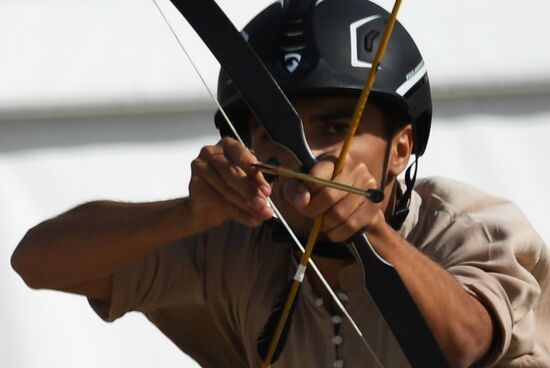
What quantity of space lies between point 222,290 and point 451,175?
84 cm

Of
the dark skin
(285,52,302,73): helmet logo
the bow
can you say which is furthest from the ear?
the bow

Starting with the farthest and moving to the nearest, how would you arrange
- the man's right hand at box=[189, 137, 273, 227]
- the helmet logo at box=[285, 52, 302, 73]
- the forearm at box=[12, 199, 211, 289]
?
the helmet logo at box=[285, 52, 302, 73] < the forearm at box=[12, 199, 211, 289] < the man's right hand at box=[189, 137, 273, 227]

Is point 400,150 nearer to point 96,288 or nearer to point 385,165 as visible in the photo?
point 385,165

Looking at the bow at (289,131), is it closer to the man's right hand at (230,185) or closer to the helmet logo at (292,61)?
the man's right hand at (230,185)

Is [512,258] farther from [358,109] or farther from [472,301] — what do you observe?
[358,109]

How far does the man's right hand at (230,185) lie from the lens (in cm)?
180

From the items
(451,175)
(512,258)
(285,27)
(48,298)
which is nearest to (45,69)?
(48,298)

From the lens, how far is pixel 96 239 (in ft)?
Result: 6.64

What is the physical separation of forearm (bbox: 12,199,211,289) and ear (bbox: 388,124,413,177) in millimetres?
287

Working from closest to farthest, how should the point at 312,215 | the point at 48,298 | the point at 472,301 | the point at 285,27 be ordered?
the point at 312,215, the point at 472,301, the point at 285,27, the point at 48,298

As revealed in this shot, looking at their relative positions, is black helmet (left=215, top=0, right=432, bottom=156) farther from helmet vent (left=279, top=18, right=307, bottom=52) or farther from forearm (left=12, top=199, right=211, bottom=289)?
forearm (left=12, top=199, right=211, bottom=289)

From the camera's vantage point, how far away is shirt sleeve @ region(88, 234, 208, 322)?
2.11 m

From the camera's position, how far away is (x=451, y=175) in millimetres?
2930

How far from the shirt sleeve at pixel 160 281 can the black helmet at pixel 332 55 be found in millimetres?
158
